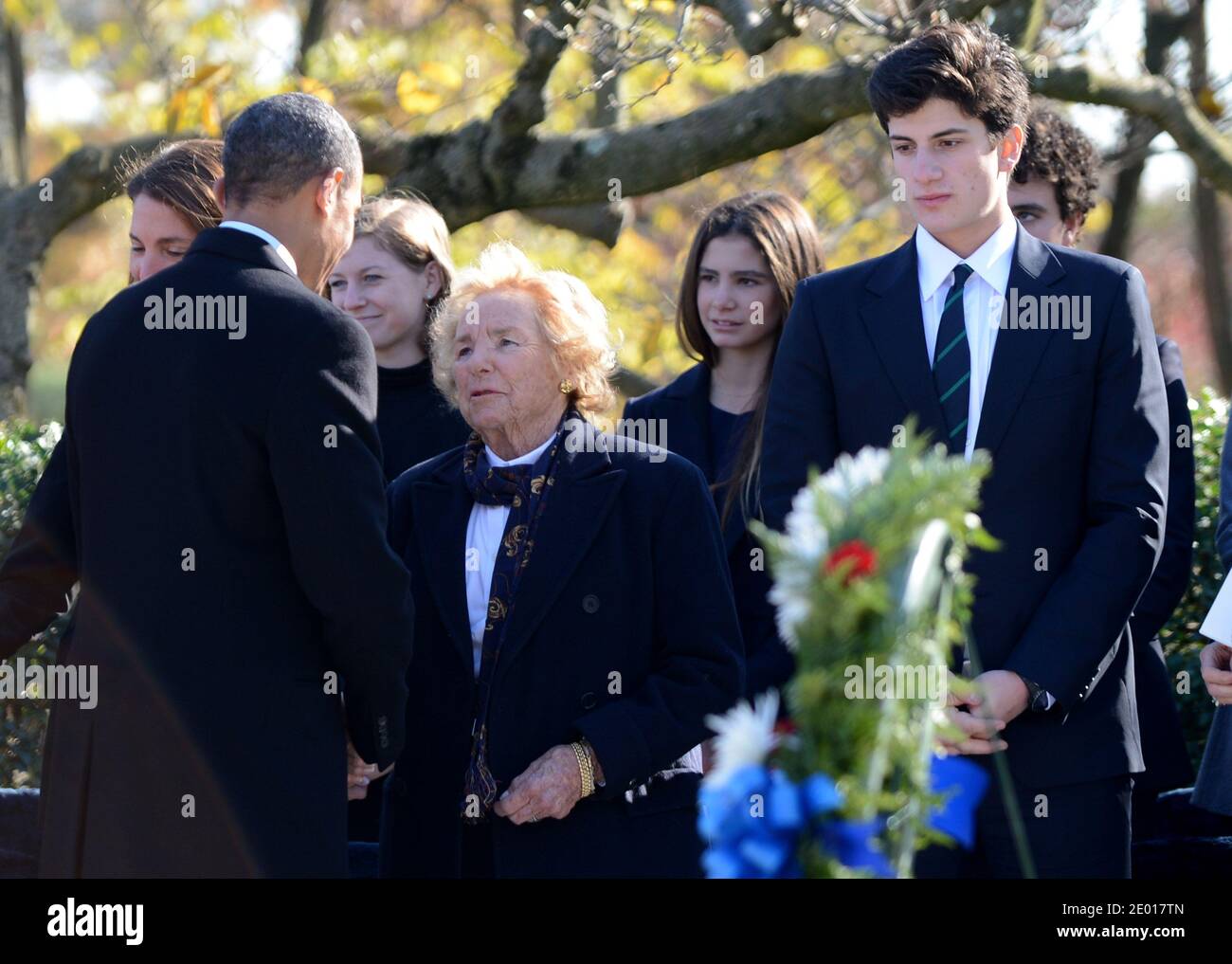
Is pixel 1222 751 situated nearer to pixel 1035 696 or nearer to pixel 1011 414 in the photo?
pixel 1035 696

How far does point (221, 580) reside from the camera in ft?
10.9

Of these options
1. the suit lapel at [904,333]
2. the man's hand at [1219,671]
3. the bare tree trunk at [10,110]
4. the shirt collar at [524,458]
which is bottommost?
the man's hand at [1219,671]

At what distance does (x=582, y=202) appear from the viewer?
7043 mm

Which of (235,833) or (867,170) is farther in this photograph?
(867,170)

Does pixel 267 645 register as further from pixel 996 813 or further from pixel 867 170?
pixel 867 170

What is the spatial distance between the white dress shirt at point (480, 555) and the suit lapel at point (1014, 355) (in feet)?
3.30

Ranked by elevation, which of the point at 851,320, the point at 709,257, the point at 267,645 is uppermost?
the point at 709,257

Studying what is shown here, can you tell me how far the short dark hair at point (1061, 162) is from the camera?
4.92 metres

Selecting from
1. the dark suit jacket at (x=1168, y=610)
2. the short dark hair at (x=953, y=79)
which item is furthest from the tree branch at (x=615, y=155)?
the short dark hair at (x=953, y=79)

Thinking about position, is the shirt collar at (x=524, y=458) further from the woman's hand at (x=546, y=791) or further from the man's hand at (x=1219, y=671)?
the man's hand at (x=1219, y=671)

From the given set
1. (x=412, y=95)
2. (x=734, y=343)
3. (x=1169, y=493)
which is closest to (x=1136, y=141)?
(x=412, y=95)

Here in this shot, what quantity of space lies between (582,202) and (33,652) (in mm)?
2934
